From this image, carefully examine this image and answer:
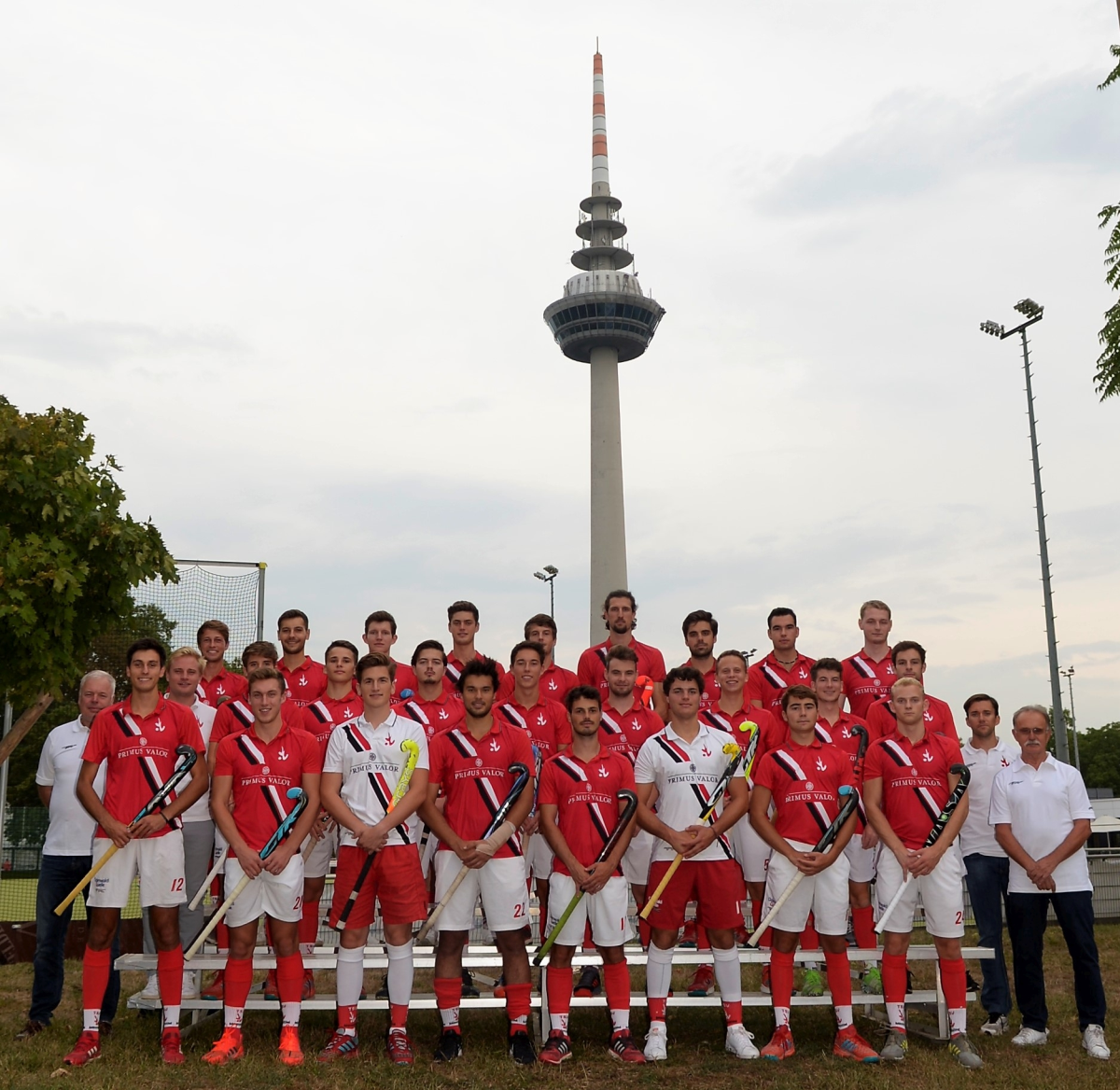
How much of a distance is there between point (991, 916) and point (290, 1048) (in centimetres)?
536

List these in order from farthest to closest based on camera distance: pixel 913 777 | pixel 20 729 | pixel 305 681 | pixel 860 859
Answer: pixel 20 729 → pixel 305 681 → pixel 860 859 → pixel 913 777

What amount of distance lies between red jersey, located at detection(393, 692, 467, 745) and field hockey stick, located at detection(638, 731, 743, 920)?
1.96 meters

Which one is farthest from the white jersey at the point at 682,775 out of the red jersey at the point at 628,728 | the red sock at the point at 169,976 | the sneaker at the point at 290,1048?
the red sock at the point at 169,976

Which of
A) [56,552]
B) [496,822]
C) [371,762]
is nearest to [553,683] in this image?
[496,822]

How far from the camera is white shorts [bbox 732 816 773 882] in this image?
309 inches

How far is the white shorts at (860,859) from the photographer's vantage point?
7918 mm

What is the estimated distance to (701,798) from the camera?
720cm

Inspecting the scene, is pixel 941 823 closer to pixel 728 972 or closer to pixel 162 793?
pixel 728 972

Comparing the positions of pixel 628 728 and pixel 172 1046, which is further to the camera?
pixel 628 728

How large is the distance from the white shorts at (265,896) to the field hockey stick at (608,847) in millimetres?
1699

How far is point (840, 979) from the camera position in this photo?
711cm

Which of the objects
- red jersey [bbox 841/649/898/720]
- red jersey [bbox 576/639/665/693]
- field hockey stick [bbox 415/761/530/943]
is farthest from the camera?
red jersey [bbox 576/639/665/693]

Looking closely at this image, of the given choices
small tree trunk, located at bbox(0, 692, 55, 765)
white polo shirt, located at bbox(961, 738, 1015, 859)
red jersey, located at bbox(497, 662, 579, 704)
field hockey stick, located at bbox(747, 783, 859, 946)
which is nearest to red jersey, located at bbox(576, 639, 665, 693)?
red jersey, located at bbox(497, 662, 579, 704)

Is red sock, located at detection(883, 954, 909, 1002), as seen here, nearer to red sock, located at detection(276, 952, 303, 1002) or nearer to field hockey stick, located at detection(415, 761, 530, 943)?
field hockey stick, located at detection(415, 761, 530, 943)
